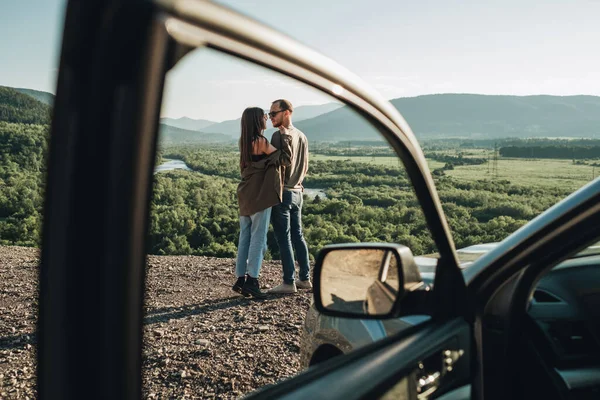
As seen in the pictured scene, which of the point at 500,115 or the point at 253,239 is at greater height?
the point at 500,115

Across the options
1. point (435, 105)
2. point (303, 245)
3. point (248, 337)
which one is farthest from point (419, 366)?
point (435, 105)

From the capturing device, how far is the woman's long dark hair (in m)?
4.96

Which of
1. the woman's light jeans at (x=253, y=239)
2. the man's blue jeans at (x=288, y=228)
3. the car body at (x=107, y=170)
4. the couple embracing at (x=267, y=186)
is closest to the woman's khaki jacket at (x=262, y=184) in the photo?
the couple embracing at (x=267, y=186)

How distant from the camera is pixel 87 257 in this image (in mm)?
575

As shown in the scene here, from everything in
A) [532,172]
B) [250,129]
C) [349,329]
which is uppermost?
[532,172]

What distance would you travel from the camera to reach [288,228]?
18.3 ft

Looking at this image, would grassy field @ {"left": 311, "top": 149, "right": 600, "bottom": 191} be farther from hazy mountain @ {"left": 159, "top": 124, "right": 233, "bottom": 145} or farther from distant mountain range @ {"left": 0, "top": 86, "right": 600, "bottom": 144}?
distant mountain range @ {"left": 0, "top": 86, "right": 600, "bottom": 144}

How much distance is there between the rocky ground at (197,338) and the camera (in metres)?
3.78

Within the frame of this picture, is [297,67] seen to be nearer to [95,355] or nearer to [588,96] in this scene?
[95,355]

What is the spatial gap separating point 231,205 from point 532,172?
38.6 m

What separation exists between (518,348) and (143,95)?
123 cm

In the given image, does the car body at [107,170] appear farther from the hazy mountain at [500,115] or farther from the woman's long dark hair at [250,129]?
the hazy mountain at [500,115]

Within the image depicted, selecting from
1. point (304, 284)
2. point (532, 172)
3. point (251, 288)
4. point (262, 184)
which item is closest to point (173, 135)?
point (262, 184)

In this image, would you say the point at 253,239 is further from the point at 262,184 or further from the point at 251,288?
the point at 251,288
